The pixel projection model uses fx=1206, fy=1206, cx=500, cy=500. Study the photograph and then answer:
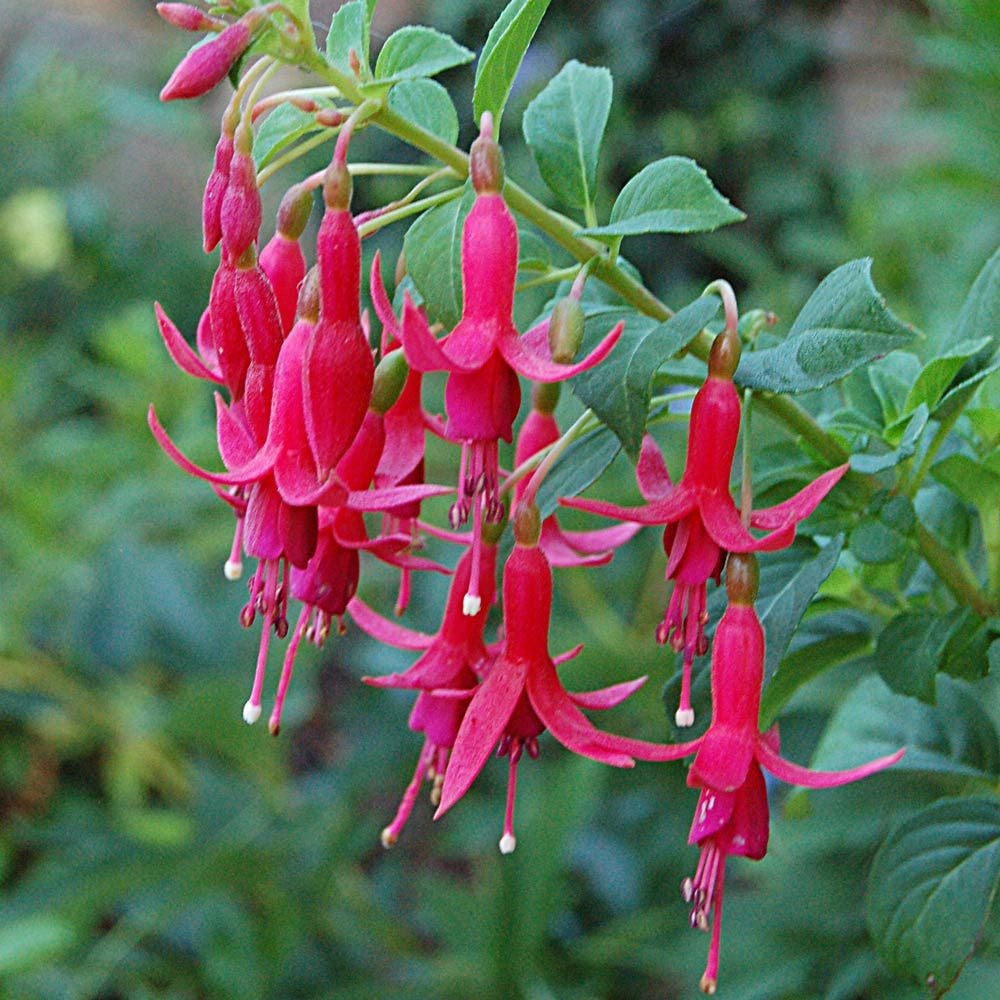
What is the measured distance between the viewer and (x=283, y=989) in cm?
128

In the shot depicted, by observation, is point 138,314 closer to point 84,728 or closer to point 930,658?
point 84,728

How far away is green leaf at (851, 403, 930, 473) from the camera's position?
474mm

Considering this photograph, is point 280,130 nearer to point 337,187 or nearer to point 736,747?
point 337,187

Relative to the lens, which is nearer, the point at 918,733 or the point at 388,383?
the point at 388,383

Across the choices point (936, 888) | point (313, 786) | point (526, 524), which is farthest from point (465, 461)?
point (313, 786)

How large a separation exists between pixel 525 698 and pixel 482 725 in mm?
25

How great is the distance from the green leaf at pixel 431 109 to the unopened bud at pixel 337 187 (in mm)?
87

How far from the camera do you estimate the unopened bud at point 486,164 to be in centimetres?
45

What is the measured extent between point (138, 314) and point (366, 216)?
48.4 inches

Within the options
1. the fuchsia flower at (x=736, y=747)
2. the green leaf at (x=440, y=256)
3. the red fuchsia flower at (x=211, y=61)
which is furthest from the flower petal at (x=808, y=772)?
the red fuchsia flower at (x=211, y=61)

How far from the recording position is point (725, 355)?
1.51 feet

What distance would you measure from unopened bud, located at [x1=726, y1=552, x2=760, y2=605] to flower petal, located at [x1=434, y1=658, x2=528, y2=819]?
9 cm

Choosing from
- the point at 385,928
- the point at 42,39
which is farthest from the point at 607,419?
the point at 42,39

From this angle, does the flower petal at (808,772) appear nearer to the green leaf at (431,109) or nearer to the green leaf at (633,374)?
the green leaf at (633,374)
